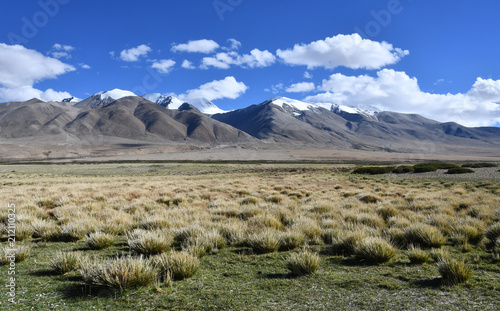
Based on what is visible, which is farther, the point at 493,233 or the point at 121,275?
the point at 493,233

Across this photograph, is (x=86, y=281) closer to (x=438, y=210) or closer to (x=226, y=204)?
(x=226, y=204)

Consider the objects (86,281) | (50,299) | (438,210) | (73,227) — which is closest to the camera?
(50,299)

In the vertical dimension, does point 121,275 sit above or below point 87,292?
above

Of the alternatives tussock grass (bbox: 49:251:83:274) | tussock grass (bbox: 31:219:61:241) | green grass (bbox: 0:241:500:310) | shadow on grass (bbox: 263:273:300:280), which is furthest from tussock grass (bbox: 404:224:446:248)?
tussock grass (bbox: 31:219:61:241)

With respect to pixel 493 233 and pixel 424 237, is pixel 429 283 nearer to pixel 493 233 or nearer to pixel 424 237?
pixel 424 237

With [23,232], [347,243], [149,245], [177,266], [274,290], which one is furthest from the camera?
[23,232]

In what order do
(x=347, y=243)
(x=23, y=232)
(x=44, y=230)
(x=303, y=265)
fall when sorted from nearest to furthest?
(x=303, y=265) < (x=347, y=243) < (x=23, y=232) < (x=44, y=230)

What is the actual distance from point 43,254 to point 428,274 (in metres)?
7.38

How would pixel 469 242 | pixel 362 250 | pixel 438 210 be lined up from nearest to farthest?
pixel 362 250 → pixel 469 242 → pixel 438 210

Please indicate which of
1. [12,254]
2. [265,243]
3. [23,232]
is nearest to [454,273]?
[265,243]

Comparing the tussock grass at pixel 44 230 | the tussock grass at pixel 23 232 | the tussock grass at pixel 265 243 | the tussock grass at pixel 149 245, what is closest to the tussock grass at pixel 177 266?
the tussock grass at pixel 149 245

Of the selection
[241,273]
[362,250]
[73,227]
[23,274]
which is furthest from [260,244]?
[73,227]

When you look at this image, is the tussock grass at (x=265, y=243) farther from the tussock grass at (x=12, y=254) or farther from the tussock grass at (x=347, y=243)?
the tussock grass at (x=12, y=254)

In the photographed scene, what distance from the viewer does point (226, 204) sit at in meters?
12.5
